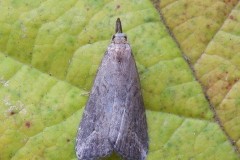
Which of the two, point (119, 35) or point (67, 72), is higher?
point (119, 35)

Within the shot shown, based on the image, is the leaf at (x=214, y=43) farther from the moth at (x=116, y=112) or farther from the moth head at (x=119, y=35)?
the moth at (x=116, y=112)

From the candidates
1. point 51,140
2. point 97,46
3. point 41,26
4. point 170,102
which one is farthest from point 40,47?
point 170,102

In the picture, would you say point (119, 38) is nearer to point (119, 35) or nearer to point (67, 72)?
point (119, 35)

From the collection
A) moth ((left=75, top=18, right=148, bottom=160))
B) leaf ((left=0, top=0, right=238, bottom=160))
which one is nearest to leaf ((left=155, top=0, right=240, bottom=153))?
leaf ((left=0, top=0, right=238, bottom=160))

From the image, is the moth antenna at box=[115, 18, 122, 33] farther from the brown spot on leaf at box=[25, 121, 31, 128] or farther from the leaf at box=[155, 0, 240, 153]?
the brown spot on leaf at box=[25, 121, 31, 128]

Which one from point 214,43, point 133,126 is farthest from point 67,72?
point 214,43

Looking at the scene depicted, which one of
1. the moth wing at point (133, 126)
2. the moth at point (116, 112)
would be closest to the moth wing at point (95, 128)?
the moth at point (116, 112)

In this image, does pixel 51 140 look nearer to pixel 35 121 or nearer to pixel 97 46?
pixel 35 121
